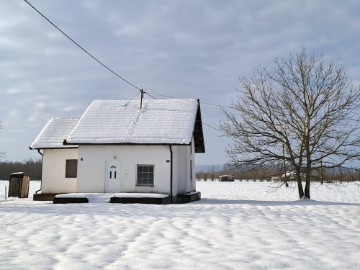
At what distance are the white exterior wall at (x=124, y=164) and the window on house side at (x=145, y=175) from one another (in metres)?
0.20

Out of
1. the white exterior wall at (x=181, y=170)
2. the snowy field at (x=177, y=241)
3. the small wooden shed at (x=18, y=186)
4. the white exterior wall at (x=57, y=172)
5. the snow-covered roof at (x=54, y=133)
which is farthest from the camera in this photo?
the small wooden shed at (x=18, y=186)

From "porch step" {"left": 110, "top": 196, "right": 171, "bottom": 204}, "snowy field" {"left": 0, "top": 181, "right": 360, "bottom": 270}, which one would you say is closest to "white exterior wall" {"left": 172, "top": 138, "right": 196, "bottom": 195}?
"porch step" {"left": 110, "top": 196, "right": 171, "bottom": 204}

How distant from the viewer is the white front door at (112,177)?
19.1m

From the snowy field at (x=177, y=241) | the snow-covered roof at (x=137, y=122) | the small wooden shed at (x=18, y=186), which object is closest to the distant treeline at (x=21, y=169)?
the small wooden shed at (x=18, y=186)

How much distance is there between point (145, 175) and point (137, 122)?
10.6 feet

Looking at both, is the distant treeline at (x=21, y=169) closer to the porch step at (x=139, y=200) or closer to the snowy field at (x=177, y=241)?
the porch step at (x=139, y=200)

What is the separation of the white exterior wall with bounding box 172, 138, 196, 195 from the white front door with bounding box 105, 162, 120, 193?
2980 mm

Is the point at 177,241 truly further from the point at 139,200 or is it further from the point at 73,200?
the point at 73,200

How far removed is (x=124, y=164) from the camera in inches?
756

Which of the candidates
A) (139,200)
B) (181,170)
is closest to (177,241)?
(139,200)

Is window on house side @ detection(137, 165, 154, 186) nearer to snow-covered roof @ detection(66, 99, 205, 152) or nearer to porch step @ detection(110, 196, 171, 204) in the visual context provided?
snow-covered roof @ detection(66, 99, 205, 152)

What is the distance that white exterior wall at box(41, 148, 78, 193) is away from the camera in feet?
70.6

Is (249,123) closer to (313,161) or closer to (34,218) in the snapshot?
(313,161)

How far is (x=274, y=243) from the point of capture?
7406 mm
